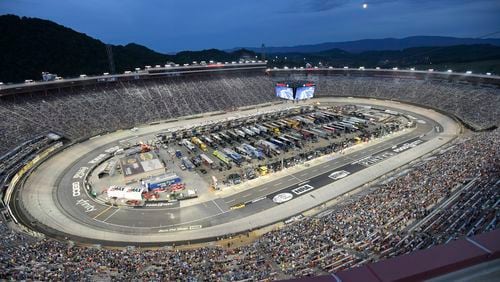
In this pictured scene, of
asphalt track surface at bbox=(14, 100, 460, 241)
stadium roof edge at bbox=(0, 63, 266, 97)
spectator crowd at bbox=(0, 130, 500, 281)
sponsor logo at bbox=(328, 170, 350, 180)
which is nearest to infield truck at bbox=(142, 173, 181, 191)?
asphalt track surface at bbox=(14, 100, 460, 241)

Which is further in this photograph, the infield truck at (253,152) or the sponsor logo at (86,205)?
the infield truck at (253,152)

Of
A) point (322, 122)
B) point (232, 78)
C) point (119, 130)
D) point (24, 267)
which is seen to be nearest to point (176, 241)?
point (24, 267)

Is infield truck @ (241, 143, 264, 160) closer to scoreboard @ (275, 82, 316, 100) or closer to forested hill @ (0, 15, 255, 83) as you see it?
scoreboard @ (275, 82, 316, 100)

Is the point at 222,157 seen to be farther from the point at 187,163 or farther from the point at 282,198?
the point at 282,198

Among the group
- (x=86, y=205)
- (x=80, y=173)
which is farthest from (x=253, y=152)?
(x=80, y=173)

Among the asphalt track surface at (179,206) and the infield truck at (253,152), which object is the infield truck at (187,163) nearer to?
the infield truck at (253,152)

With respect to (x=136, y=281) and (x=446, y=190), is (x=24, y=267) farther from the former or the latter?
(x=446, y=190)

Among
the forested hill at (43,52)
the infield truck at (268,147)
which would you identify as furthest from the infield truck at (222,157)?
the forested hill at (43,52)
